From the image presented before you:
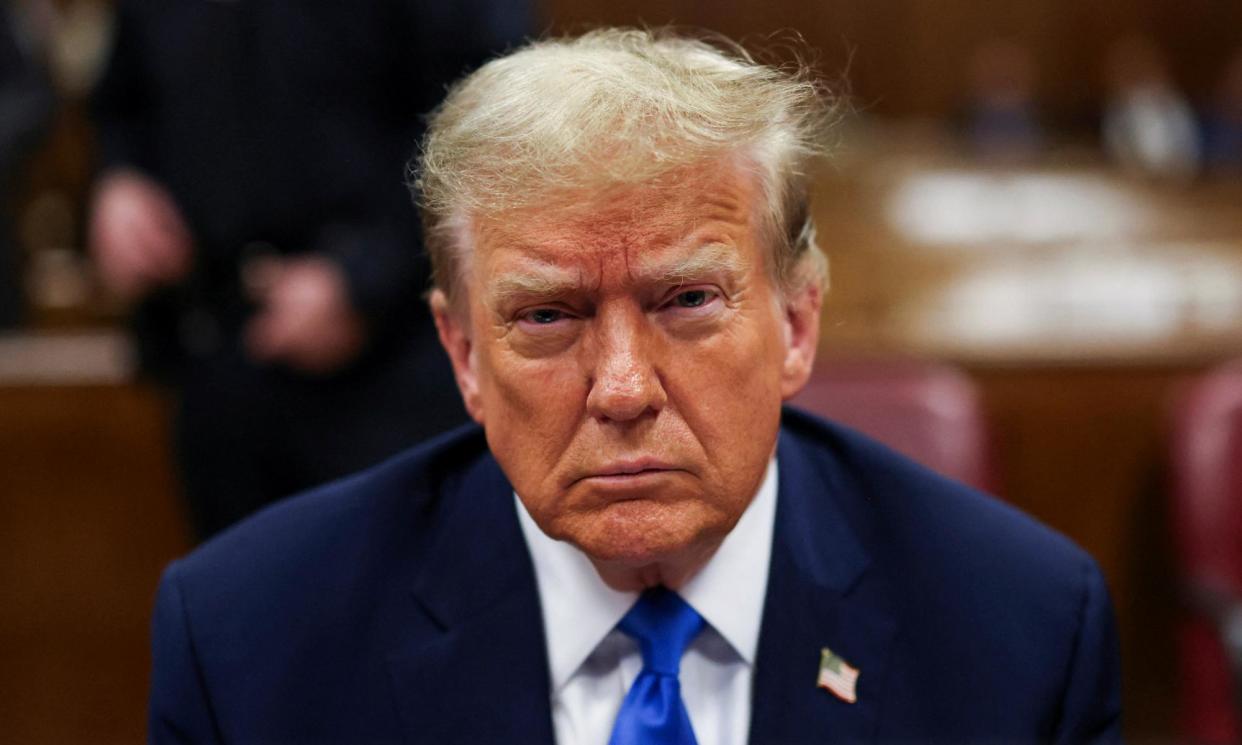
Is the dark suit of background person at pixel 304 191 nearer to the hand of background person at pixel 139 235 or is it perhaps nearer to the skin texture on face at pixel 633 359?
the hand of background person at pixel 139 235

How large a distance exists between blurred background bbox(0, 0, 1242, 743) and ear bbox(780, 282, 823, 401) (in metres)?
0.27

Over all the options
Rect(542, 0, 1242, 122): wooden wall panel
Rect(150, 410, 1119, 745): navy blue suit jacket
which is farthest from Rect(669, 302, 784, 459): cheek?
Rect(542, 0, 1242, 122): wooden wall panel

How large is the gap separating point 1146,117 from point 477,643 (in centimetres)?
554

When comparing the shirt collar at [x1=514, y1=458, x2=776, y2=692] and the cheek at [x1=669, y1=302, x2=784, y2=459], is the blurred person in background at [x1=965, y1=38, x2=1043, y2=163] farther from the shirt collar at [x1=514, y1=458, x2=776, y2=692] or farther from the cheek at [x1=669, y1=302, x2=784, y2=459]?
the cheek at [x1=669, y1=302, x2=784, y2=459]

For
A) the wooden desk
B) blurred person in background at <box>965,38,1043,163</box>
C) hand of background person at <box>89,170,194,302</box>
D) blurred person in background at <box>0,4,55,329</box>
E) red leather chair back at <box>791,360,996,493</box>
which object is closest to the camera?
red leather chair back at <box>791,360,996,493</box>

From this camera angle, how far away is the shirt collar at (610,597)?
1.41 m

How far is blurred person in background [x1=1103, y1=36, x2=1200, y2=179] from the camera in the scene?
18.9ft

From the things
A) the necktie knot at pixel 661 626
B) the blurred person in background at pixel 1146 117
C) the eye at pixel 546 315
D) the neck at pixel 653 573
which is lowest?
the blurred person in background at pixel 1146 117

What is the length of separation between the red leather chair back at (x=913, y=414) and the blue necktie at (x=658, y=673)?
0.81 m

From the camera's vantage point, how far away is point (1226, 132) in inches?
229

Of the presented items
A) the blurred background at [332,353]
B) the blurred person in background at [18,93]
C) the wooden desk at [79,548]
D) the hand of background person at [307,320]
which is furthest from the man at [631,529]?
the blurred person in background at [18,93]

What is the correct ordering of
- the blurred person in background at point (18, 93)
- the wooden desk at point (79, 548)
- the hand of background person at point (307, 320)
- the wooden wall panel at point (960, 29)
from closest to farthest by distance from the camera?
the hand of background person at point (307, 320)
the wooden desk at point (79, 548)
the blurred person in background at point (18, 93)
the wooden wall panel at point (960, 29)

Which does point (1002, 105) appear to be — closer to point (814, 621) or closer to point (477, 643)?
point (814, 621)

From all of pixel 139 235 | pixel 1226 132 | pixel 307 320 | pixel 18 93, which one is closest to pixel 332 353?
pixel 307 320
